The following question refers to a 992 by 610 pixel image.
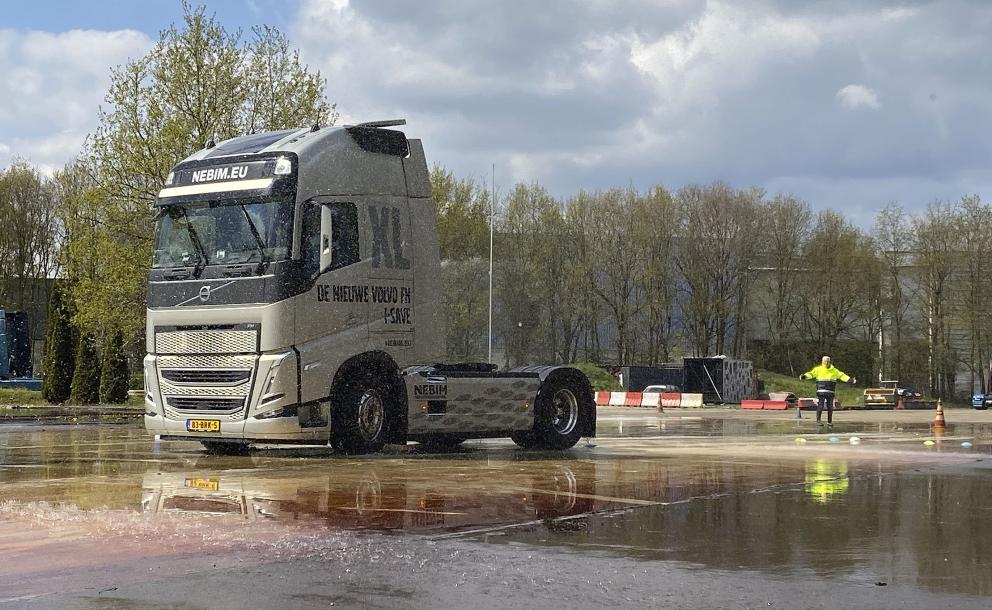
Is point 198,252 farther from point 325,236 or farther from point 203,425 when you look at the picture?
point 203,425

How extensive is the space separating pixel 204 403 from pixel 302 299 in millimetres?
1913

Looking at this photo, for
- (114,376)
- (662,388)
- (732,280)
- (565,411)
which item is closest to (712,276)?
(732,280)

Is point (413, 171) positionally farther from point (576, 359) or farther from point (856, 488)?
point (576, 359)

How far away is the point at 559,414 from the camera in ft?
63.2

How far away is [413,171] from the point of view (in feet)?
57.3

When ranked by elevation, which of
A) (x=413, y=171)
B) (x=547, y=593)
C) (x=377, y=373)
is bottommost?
(x=547, y=593)

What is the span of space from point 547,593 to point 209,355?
392 inches

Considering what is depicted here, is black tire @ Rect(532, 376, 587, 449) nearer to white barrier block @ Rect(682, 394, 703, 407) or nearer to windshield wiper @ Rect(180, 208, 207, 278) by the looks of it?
windshield wiper @ Rect(180, 208, 207, 278)

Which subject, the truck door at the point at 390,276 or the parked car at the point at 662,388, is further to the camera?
the parked car at the point at 662,388

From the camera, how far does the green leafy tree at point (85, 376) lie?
4012 centimetres

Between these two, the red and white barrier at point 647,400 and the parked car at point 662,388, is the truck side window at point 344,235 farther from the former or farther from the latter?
the parked car at point 662,388

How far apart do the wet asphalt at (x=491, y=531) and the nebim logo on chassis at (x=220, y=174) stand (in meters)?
3.65

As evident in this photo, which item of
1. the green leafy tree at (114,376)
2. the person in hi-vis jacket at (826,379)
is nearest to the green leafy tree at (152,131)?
the green leafy tree at (114,376)

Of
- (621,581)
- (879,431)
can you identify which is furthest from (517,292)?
(621,581)
